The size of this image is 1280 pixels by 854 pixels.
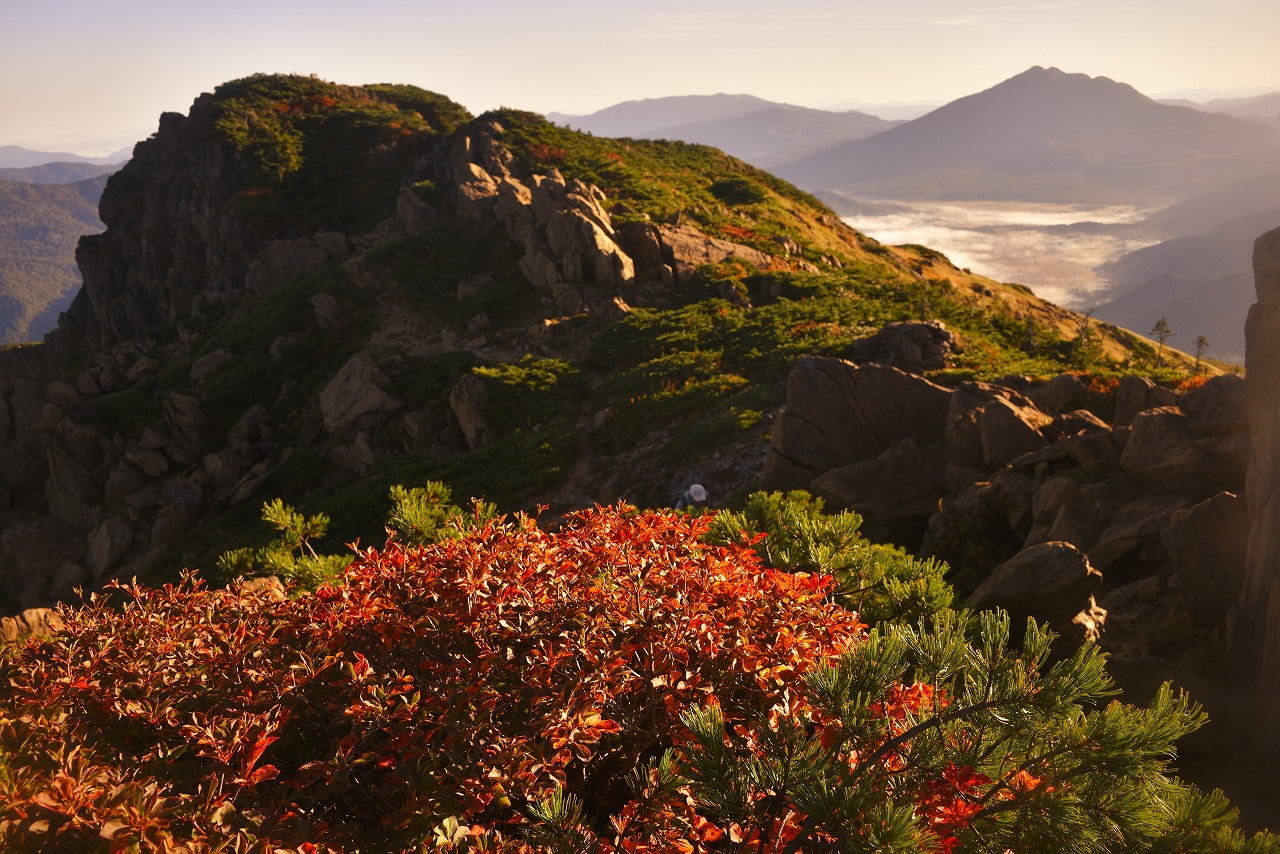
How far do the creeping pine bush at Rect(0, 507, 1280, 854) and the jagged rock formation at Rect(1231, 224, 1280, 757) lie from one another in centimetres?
395

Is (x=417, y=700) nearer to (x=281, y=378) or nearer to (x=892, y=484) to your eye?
(x=892, y=484)

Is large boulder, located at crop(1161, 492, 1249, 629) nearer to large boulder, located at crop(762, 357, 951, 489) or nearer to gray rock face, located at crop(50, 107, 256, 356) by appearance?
large boulder, located at crop(762, 357, 951, 489)

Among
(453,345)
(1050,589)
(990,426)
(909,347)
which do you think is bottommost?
(1050,589)

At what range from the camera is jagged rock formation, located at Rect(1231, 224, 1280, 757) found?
678 cm

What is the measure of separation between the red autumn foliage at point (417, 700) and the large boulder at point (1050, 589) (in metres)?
4.55

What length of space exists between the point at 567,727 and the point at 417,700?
870mm

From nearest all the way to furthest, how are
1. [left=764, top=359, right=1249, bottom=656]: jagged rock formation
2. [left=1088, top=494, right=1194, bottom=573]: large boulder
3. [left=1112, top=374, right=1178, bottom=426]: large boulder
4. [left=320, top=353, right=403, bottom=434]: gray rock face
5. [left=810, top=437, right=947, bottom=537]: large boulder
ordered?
[left=764, top=359, right=1249, bottom=656]: jagged rock formation, [left=1088, top=494, right=1194, bottom=573]: large boulder, [left=810, top=437, right=947, bottom=537]: large boulder, [left=1112, top=374, right=1178, bottom=426]: large boulder, [left=320, top=353, right=403, bottom=434]: gray rock face

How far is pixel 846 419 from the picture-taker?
16.2m

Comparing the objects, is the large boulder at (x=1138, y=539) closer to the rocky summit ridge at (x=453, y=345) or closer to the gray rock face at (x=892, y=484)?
the gray rock face at (x=892, y=484)

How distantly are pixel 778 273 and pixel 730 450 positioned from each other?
55.4 ft

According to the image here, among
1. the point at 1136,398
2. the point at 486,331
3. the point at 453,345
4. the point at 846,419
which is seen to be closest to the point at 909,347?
the point at 846,419

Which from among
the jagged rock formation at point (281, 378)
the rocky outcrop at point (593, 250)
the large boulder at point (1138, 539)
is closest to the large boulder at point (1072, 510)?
the large boulder at point (1138, 539)

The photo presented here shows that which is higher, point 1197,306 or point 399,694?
point 1197,306

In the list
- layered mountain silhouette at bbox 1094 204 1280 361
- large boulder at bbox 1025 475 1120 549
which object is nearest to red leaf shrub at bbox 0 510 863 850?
large boulder at bbox 1025 475 1120 549
